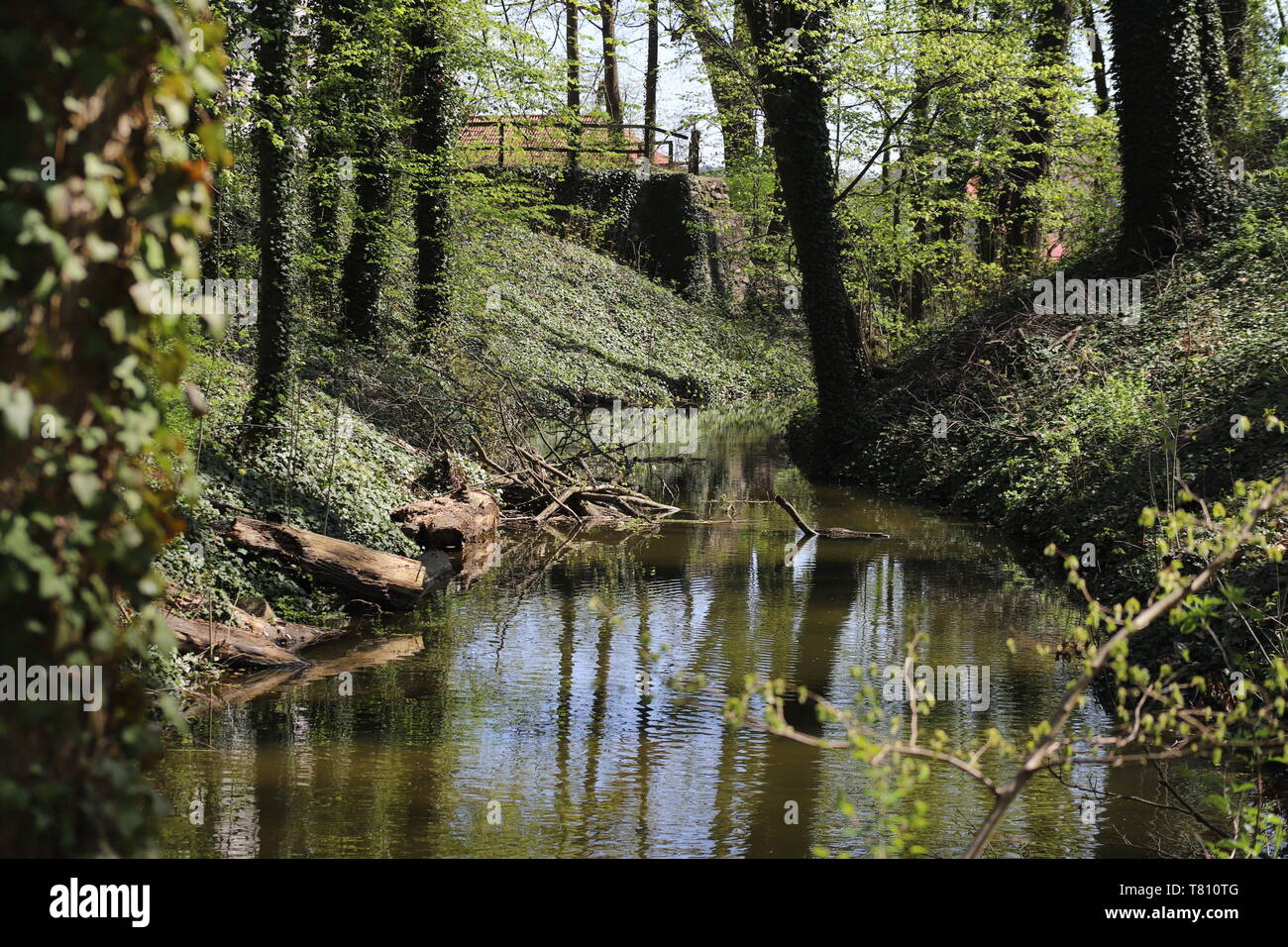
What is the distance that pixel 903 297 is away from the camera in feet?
83.7

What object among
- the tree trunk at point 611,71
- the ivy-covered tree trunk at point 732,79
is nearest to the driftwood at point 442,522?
the ivy-covered tree trunk at point 732,79

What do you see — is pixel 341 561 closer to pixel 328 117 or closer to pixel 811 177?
pixel 328 117

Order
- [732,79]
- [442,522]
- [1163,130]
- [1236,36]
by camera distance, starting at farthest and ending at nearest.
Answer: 1. [732,79]
2. [1236,36]
3. [1163,130]
4. [442,522]

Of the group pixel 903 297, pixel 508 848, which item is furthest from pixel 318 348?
pixel 903 297

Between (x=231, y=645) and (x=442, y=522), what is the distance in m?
4.42

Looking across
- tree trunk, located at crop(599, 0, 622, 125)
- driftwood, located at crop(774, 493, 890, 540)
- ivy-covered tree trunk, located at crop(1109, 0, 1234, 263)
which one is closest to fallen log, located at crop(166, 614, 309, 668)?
driftwood, located at crop(774, 493, 890, 540)

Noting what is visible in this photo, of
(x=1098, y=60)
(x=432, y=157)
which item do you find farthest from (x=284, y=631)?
(x=1098, y=60)

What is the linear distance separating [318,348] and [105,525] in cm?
1498

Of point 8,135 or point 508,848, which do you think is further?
point 508,848

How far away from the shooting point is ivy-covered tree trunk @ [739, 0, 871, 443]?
16.9 m

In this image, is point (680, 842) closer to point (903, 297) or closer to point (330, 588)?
point (330, 588)

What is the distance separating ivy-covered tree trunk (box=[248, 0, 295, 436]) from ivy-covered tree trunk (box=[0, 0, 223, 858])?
9438 mm

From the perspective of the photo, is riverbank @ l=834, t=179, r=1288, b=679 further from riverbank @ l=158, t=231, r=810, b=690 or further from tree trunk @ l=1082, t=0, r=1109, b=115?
tree trunk @ l=1082, t=0, r=1109, b=115

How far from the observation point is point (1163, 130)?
15.4 metres
